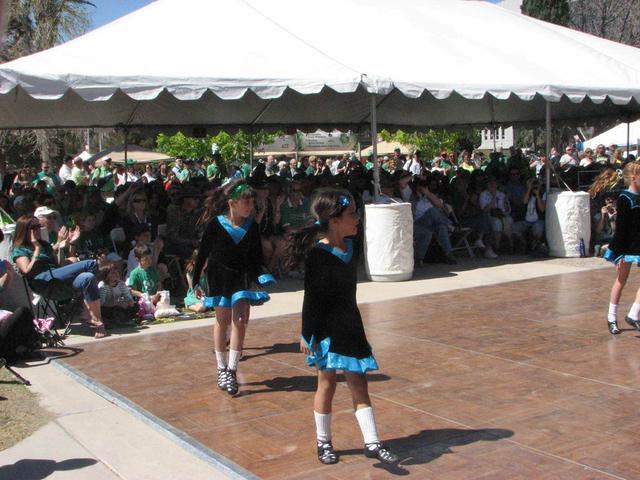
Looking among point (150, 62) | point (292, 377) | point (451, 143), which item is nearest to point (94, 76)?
point (150, 62)

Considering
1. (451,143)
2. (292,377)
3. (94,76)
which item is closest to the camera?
(292,377)

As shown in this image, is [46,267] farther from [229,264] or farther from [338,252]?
[338,252]

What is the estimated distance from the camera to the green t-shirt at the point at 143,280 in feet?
30.7

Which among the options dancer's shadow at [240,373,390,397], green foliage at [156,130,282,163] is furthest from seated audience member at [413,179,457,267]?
green foliage at [156,130,282,163]

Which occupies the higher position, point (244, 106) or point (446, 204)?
point (244, 106)

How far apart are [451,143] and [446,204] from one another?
3628 cm

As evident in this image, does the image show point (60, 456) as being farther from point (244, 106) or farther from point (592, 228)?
point (244, 106)

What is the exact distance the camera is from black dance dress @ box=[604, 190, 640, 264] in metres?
7.48

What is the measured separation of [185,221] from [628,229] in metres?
5.61

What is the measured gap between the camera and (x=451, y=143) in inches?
1934

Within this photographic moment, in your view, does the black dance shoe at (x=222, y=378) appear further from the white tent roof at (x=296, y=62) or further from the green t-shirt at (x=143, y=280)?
the white tent roof at (x=296, y=62)

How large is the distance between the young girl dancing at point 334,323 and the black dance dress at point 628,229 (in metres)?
3.80

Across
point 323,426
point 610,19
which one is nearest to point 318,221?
point 323,426

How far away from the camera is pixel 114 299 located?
8852 mm
